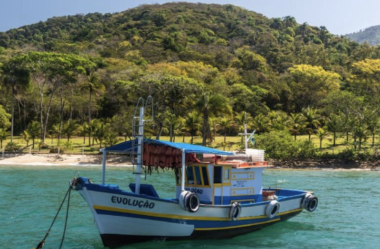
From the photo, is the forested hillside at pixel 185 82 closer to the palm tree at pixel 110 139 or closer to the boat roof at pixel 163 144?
the palm tree at pixel 110 139

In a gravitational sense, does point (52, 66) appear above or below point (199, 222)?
above

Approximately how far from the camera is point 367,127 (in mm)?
62719

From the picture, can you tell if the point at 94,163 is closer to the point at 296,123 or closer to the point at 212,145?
the point at 212,145

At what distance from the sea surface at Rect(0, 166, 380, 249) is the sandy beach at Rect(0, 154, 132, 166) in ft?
48.3

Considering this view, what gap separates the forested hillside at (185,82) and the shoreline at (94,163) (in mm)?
4832

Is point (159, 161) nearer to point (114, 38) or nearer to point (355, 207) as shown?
point (355, 207)

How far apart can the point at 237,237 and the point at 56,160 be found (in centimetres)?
4107

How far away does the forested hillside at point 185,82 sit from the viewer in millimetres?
66062

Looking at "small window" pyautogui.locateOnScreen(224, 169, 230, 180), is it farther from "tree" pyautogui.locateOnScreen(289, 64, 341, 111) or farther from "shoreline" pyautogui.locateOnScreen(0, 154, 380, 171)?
"tree" pyautogui.locateOnScreen(289, 64, 341, 111)

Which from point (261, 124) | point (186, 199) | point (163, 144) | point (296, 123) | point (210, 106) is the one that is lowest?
point (186, 199)

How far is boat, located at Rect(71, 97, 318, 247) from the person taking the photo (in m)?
17.4

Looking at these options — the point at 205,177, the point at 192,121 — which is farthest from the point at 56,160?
the point at 205,177

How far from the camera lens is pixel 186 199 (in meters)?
18.0

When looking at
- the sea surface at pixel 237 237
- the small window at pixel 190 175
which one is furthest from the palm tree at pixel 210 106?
the small window at pixel 190 175
